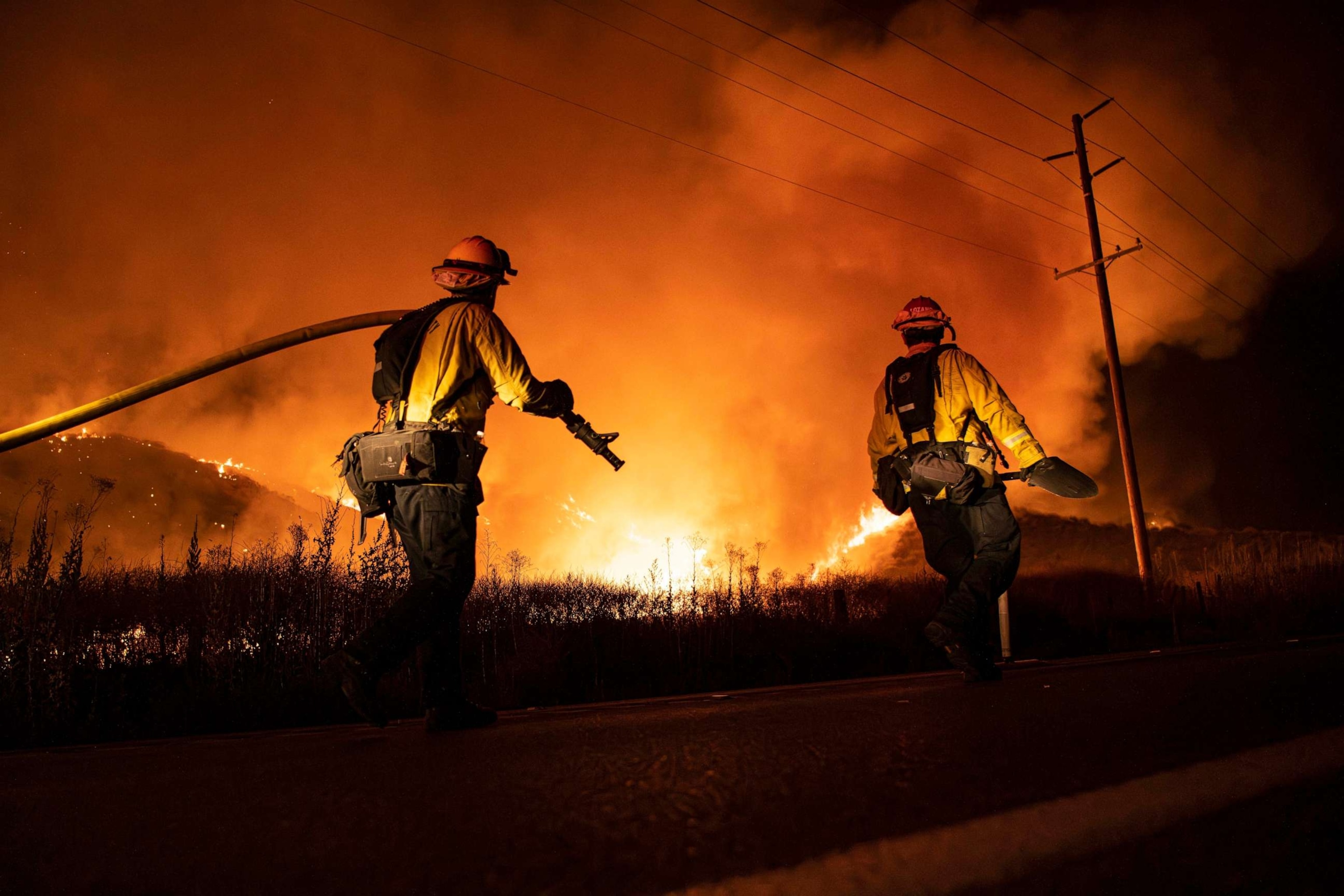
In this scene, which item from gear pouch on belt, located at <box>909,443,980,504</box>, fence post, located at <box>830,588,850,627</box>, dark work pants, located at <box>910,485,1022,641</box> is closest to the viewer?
dark work pants, located at <box>910,485,1022,641</box>

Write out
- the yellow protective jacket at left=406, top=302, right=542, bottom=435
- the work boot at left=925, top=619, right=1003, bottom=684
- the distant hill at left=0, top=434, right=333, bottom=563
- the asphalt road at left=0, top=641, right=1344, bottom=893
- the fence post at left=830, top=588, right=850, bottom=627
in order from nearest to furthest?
the asphalt road at left=0, top=641, right=1344, bottom=893 < the yellow protective jacket at left=406, top=302, right=542, bottom=435 < the work boot at left=925, top=619, right=1003, bottom=684 < the fence post at left=830, top=588, right=850, bottom=627 < the distant hill at left=0, top=434, right=333, bottom=563

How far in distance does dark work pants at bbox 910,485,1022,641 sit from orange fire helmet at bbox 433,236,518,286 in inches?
118

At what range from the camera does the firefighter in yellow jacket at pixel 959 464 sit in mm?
5305

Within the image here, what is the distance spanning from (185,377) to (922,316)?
5037mm

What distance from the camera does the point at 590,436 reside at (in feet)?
14.2

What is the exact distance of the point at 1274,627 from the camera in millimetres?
11883

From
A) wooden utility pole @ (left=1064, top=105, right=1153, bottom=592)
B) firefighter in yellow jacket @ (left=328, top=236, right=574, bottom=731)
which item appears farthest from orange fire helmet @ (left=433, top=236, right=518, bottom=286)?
wooden utility pole @ (left=1064, top=105, right=1153, bottom=592)

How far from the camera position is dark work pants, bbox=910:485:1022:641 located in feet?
17.0

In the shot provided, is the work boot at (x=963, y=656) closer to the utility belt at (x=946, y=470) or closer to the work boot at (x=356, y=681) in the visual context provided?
the utility belt at (x=946, y=470)

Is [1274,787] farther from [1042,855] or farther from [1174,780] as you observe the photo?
[1042,855]

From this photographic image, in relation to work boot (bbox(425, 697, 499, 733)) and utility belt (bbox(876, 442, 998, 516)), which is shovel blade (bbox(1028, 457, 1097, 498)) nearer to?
utility belt (bbox(876, 442, 998, 516))

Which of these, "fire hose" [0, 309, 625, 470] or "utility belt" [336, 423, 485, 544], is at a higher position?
"fire hose" [0, 309, 625, 470]

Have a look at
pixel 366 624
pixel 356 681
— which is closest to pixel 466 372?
pixel 356 681

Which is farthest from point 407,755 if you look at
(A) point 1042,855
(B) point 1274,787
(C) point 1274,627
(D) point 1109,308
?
(D) point 1109,308
